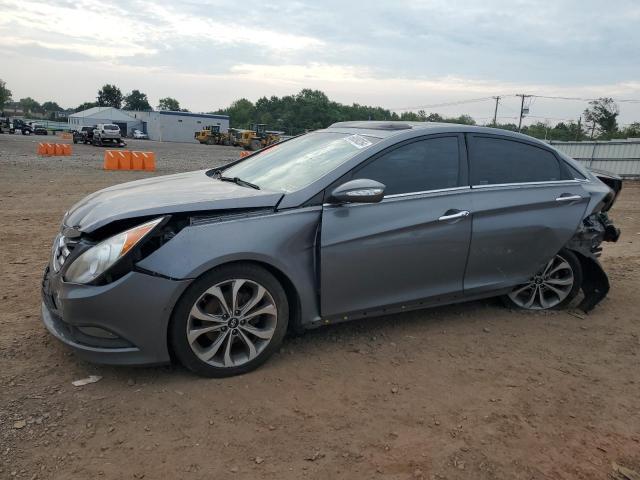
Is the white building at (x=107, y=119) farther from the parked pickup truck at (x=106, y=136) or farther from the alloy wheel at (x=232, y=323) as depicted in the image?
the alloy wheel at (x=232, y=323)

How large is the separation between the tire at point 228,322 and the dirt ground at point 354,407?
0.13 metres

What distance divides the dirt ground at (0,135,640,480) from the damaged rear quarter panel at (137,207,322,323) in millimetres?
621

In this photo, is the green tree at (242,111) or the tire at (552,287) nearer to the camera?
the tire at (552,287)

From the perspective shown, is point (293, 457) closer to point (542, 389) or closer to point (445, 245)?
point (542, 389)

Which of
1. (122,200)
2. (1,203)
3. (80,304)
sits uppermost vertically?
(122,200)

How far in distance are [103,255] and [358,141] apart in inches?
77.8

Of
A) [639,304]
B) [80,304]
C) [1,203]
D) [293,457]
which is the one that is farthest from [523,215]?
[1,203]

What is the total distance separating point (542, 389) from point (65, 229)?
322 centimetres

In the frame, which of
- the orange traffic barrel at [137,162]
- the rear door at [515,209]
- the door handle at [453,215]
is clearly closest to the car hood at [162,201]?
the door handle at [453,215]

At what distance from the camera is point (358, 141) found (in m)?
3.87

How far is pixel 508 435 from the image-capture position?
2756 millimetres

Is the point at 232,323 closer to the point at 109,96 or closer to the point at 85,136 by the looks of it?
the point at 85,136

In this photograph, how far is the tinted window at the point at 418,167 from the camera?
3652 mm

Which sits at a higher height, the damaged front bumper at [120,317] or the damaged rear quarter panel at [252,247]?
the damaged rear quarter panel at [252,247]
